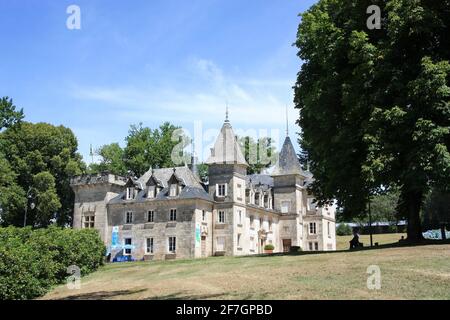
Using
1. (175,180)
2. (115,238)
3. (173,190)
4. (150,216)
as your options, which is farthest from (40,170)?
(175,180)

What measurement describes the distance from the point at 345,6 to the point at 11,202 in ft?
152

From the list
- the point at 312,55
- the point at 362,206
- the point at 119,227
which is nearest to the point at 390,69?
the point at 312,55

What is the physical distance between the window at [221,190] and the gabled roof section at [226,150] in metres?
2.41

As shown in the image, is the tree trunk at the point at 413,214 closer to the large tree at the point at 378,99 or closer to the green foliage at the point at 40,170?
the large tree at the point at 378,99

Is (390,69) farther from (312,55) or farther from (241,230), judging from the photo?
(241,230)

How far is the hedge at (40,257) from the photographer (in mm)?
24375

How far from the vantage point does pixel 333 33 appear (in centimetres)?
3148

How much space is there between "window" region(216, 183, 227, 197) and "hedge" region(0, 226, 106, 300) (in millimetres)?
17097

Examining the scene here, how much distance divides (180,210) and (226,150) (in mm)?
7816

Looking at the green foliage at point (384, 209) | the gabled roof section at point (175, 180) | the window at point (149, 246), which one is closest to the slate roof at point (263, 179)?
the gabled roof section at point (175, 180)
